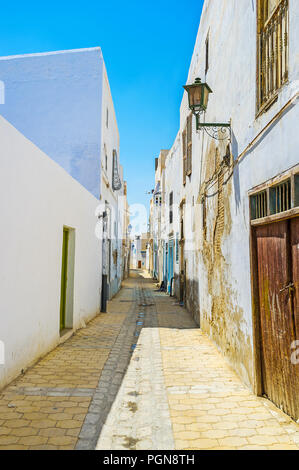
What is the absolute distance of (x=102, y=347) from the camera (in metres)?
6.32

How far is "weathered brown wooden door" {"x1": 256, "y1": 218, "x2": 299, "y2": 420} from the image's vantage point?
322cm

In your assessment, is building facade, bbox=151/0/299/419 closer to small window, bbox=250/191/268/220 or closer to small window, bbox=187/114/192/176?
small window, bbox=250/191/268/220

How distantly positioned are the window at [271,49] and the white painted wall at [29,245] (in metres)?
3.02

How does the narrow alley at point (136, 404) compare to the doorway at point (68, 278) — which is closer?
the narrow alley at point (136, 404)

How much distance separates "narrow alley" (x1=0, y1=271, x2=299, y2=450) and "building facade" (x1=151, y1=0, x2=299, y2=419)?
324mm

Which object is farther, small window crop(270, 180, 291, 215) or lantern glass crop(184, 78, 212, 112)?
lantern glass crop(184, 78, 212, 112)

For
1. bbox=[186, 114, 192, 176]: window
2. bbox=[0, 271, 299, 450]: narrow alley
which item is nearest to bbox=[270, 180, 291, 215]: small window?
bbox=[0, 271, 299, 450]: narrow alley

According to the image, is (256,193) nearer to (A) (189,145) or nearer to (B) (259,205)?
(B) (259,205)

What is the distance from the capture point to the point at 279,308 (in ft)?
11.6

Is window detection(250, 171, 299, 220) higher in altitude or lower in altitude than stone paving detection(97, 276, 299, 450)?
higher

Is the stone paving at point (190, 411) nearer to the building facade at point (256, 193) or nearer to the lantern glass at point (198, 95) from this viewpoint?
the building facade at point (256, 193)

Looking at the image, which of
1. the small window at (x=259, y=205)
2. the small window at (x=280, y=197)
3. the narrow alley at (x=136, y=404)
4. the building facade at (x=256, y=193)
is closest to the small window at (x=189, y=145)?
the building facade at (x=256, y=193)

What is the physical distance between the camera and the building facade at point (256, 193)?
10.7ft
